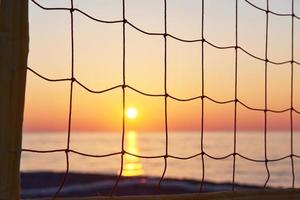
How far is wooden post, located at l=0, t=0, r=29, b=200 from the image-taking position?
1.45 meters

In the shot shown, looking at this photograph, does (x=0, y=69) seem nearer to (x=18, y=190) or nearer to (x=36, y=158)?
(x=18, y=190)

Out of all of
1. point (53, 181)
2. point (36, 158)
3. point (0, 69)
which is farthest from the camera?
point (36, 158)

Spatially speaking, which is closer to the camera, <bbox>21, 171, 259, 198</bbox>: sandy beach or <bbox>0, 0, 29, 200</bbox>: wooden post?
<bbox>0, 0, 29, 200</bbox>: wooden post

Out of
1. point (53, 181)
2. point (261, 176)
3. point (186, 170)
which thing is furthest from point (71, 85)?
point (186, 170)

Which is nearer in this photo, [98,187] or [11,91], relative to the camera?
[11,91]

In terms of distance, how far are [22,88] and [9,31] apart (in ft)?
0.41

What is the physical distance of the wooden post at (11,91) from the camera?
4.75 feet

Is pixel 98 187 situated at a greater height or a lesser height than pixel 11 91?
lesser

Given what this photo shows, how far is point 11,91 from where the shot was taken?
1455 mm

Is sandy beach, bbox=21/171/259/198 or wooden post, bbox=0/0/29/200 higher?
wooden post, bbox=0/0/29/200

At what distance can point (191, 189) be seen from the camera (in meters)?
8.77

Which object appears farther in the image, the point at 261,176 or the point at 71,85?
the point at 261,176

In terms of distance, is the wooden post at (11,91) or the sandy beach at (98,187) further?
the sandy beach at (98,187)

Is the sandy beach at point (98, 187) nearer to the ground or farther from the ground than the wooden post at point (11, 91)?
nearer to the ground
